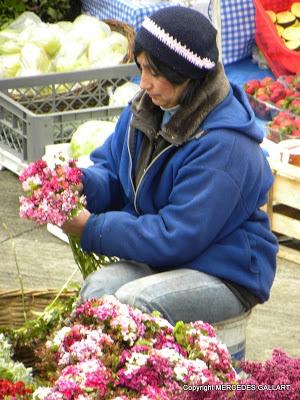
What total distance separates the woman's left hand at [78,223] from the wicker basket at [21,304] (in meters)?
0.35

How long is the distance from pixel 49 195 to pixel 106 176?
0.44 m

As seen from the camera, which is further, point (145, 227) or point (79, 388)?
point (145, 227)

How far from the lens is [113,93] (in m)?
6.84

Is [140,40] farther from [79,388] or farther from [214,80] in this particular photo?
[79,388]

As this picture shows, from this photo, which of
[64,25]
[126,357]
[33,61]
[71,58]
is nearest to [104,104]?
[71,58]

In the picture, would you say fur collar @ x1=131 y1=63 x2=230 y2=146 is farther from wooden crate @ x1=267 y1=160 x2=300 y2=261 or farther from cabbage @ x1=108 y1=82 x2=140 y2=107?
cabbage @ x1=108 y1=82 x2=140 y2=107

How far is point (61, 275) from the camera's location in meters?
5.46

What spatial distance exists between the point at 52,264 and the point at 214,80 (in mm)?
2156

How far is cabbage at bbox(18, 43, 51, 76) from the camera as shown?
6.89 metres

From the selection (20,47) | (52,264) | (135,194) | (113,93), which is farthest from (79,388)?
(20,47)

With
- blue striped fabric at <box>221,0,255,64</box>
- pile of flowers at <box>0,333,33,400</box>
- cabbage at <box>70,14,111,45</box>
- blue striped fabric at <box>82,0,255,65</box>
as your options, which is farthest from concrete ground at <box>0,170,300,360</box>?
blue striped fabric at <box>221,0,255,64</box>

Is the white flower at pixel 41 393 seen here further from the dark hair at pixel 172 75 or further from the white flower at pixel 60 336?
the dark hair at pixel 172 75

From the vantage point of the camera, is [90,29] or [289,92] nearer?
[289,92]

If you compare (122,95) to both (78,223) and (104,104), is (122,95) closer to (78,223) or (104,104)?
(104,104)
